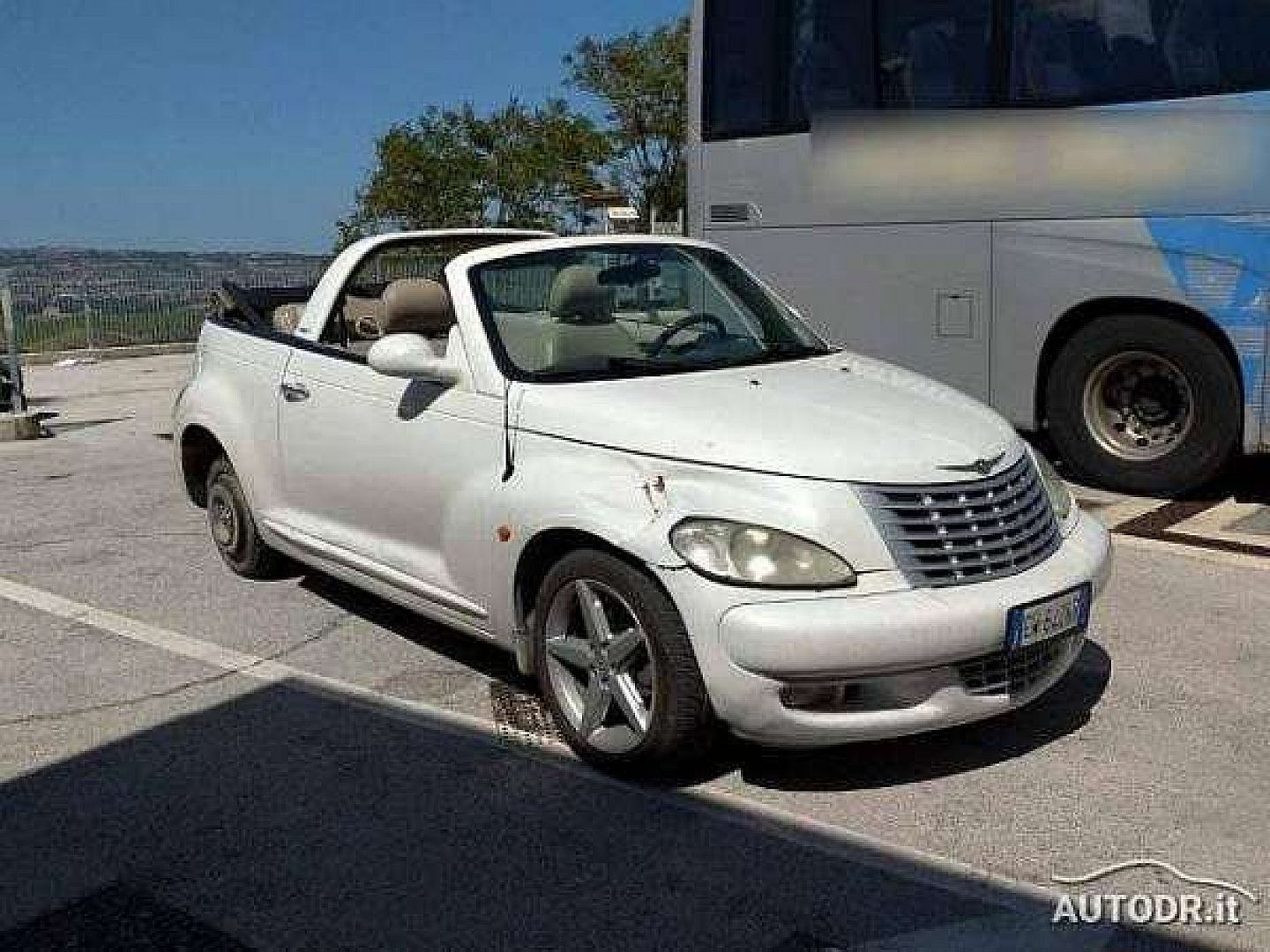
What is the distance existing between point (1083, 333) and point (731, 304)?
3.43m

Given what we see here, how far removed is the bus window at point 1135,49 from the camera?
22.2ft

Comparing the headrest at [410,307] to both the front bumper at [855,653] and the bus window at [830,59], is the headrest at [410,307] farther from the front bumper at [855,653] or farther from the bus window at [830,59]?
the bus window at [830,59]

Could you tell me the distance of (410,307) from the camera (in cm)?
538

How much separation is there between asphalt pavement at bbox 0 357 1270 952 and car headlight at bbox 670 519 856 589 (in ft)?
2.25

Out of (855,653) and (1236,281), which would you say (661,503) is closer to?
(855,653)

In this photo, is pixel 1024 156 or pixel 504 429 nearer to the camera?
pixel 504 429

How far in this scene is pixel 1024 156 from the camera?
7.66 meters

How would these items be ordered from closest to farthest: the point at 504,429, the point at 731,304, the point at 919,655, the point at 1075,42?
the point at 919,655, the point at 504,429, the point at 731,304, the point at 1075,42

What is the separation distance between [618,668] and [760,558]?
1.99 feet

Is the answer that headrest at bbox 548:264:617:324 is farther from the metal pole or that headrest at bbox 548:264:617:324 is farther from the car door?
the metal pole

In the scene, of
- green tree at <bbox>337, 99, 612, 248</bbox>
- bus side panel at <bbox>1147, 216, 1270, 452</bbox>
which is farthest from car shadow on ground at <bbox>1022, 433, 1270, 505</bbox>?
green tree at <bbox>337, 99, 612, 248</bbox>

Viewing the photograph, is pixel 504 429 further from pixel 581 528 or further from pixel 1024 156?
pixel 1024 156

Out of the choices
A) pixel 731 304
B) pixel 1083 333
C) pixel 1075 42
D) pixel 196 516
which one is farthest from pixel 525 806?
pixel 1075 42

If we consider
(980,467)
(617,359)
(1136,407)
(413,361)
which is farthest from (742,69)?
(980,467)
